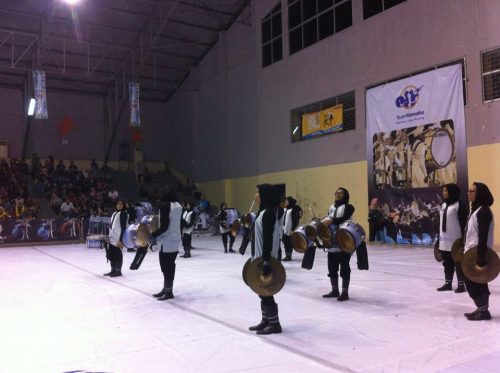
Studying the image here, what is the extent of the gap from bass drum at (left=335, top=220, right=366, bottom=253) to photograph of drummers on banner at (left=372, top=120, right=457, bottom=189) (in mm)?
8403

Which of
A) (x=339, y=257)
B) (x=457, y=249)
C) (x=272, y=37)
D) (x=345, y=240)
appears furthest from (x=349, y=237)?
(x=272, y=37)

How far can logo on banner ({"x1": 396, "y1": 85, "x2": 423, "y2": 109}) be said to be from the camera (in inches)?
592

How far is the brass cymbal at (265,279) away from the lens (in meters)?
4.97

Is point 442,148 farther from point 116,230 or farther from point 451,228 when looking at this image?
point 116,230

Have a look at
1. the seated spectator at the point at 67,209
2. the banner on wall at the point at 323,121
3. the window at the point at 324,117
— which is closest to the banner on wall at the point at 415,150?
the window at the point at 324,117

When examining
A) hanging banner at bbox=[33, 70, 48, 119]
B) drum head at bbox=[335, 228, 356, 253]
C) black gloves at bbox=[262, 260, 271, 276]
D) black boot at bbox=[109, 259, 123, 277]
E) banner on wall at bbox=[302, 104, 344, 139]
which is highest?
hanging banner at bbox=[33, 70, 48, 119]

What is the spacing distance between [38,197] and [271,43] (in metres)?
13.1

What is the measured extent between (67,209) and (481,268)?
56.9 ft

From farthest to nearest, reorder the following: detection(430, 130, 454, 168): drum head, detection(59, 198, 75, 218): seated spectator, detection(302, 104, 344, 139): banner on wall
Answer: detection(59, 198, 75, 218): seated spectator < detection(302, 104, 344, 139): banner on wall < detection(430, 130, 454, 168): drum head

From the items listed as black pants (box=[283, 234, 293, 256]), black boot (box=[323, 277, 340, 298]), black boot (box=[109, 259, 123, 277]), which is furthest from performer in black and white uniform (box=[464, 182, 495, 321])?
black boot (box=[109, 259, 123, 277])

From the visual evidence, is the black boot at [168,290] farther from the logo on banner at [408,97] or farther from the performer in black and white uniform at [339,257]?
the logo on banner at [408,97]

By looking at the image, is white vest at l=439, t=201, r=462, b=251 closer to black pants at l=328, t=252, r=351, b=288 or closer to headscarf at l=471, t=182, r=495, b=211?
headscarf at l=471, t=182, r=495, b=211

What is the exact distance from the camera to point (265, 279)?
4984 millimetres

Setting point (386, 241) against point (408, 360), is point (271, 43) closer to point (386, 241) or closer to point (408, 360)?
point (386, 241)
